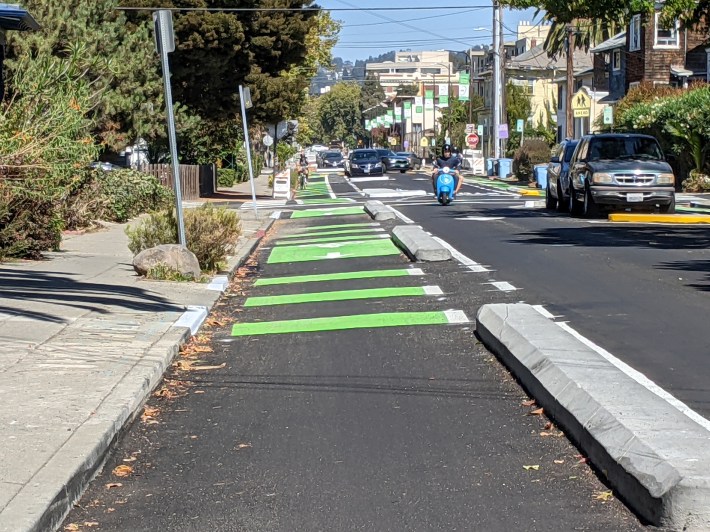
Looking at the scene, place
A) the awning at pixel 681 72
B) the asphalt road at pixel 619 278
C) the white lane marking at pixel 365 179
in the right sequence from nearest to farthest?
the asphalt road at pixel 619 278, the awning at pixel 681 72, the white lane marking at pixel 365 179

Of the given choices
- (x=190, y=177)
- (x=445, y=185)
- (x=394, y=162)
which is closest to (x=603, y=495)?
(x=445, y=185)

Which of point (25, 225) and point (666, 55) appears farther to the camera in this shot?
point (666, 55)

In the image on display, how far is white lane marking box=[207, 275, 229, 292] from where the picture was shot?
1398 cm

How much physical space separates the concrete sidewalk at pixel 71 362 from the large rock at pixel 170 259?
273mm

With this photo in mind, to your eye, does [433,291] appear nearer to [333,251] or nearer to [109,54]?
[333,251]

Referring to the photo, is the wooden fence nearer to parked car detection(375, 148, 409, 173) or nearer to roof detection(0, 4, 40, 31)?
roof detection(0, 4, 40, 31)

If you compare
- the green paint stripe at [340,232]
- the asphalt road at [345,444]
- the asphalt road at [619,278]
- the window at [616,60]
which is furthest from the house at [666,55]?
the asphalt road at [345,444]

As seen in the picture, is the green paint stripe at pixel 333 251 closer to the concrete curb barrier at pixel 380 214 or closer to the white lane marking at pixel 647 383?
the concrete curb barrier at pixel 380 214

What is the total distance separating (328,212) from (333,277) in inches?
650

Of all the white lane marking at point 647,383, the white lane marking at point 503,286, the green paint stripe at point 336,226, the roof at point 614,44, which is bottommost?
the green paint stripe at point 336,226

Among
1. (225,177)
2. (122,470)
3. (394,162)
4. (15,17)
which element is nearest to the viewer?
(122,470)

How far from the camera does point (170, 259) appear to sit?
14461 millimetres

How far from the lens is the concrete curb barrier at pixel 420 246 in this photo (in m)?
16.5

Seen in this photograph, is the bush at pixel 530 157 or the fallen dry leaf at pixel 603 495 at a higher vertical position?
the fallen dry leaf at pixel 603 495
